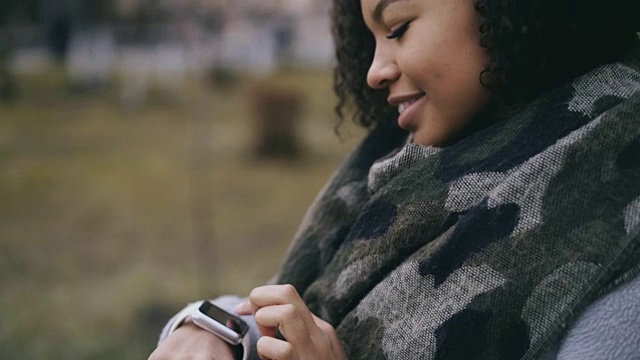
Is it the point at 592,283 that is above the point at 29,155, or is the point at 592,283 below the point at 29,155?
above

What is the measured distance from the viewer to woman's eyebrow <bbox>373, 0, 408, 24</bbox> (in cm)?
146

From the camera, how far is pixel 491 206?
50.9 inches

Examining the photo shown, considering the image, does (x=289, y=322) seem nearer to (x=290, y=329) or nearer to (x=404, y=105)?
(x=290, y=329)

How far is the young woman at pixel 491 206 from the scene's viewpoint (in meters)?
1.22

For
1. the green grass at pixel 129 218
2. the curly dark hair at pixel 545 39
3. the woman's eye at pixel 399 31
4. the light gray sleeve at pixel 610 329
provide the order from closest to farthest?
1. the light gray sleeve at pixel 610 329
2. the curly dark hair at pixel 545 39
3. the woman's eye at pixel 399 31
4. the green grass at pixel 129 218

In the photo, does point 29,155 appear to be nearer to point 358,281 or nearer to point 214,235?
point 214,235

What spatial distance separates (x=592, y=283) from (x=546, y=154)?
8.1 inches

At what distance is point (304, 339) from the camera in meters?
1.37

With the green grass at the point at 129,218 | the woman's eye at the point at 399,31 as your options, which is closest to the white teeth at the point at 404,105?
the woman's eye at the point at 399,31

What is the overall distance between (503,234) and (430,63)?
314 millimetres

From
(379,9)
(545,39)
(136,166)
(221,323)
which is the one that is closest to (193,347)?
(221,323)

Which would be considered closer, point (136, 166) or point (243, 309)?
point (243, 309)

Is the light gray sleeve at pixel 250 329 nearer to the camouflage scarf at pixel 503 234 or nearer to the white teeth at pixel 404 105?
the camouflage scarf at pixel 503 234

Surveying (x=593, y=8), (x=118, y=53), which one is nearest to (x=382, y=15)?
(x=593, y=8)
